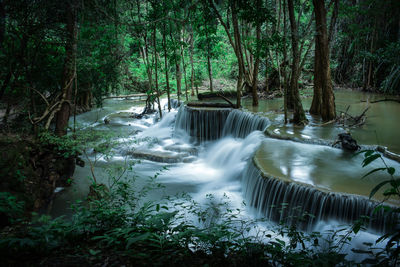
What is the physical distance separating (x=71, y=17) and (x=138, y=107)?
1247cm

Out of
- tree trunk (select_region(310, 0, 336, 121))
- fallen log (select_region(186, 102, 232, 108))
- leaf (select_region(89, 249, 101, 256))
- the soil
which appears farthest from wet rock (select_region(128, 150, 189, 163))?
leaf (select_region(89, 249, 101, 256))

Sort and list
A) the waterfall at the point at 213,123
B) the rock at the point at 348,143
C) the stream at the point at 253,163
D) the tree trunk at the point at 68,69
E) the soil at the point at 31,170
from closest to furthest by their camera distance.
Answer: the stream at the point at 253,163 < the soil at the point at 31,170 < the rock at the point at 348,143 < the tree trunk at the point at 68,69 < the waterfall at the point at 213,123

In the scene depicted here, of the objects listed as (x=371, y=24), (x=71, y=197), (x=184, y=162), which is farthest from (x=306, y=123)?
(x=371, y=24)

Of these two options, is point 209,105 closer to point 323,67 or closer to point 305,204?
point 323,67

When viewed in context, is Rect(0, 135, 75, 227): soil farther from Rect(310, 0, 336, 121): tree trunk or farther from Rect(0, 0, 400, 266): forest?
Rect(310, 0, 336, 121): tree trunk

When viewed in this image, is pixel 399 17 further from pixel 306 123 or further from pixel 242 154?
pixel 242 154

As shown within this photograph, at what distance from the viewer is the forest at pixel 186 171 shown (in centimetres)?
302

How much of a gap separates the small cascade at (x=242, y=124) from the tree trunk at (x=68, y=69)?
21.4ft

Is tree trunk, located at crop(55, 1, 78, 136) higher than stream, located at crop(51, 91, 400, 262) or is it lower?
higher

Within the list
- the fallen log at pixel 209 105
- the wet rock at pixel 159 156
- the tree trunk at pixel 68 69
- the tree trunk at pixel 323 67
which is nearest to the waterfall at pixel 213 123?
the fallen log at pixel 209 105

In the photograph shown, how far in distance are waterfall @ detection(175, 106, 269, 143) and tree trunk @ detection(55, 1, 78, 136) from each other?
21.1 feet

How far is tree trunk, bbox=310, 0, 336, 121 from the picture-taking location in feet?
32.0

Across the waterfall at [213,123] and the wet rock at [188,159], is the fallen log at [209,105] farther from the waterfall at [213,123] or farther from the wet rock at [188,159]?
the wet rock at [188,159]

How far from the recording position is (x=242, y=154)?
372 inches
